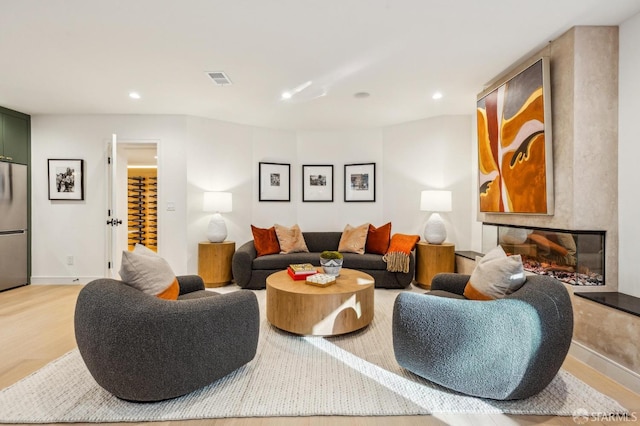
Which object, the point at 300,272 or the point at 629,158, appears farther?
the point at 300,272

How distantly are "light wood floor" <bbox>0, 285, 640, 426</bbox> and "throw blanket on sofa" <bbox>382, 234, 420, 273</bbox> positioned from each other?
1.98 meters

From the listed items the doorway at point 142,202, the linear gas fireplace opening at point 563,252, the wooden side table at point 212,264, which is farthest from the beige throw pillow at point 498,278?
the doorway at point 142,202

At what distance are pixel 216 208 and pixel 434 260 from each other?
10.6ft

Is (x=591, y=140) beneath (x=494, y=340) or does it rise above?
above

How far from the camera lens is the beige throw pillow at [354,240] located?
4.57 metres

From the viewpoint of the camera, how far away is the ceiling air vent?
3.17 m

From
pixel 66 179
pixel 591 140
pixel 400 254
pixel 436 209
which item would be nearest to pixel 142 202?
pixel 66 179

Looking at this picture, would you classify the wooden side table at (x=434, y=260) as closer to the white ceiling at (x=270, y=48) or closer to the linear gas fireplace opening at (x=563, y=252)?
the linear gas fireplace opening at (x=563, y=252)

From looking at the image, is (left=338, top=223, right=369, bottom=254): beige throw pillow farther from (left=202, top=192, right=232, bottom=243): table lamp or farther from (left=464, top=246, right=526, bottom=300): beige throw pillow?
(left=464, top=246, right=526, bottom=300): beige throw pillow

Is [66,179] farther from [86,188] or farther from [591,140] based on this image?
[591,140]

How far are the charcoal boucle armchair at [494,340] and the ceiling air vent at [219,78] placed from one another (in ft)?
9.60

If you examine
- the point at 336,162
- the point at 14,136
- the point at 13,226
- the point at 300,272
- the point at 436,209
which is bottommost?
the point at 300,272

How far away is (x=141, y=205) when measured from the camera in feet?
25.2

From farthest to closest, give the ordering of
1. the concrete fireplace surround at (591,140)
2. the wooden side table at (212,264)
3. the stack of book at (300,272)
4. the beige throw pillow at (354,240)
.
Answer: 1. the beige throw pillow at (354,240)
2. the wooden side table at (212,264)
3. the stack of book at (300,272)
4. the concrete fireplace surround at (591,140)
